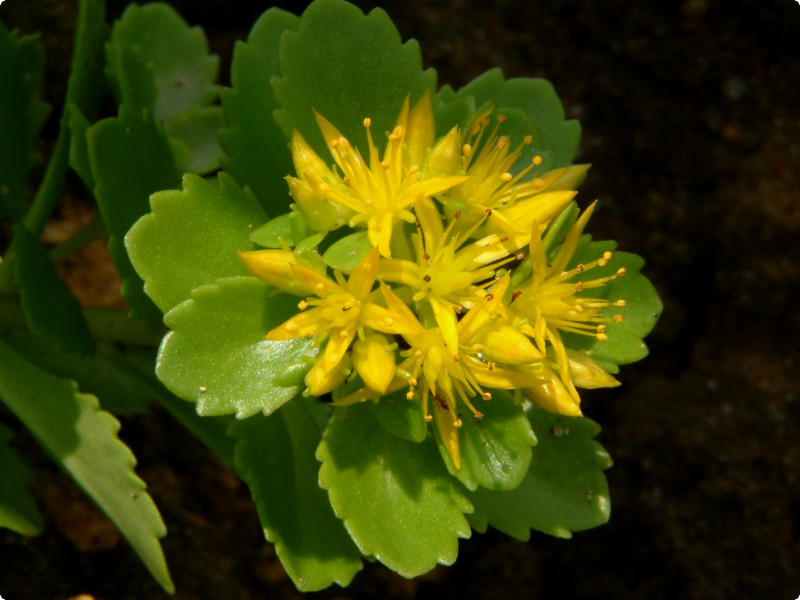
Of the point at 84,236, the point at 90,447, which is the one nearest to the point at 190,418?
the point at 90,447

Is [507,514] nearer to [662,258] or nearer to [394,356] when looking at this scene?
[394,356]

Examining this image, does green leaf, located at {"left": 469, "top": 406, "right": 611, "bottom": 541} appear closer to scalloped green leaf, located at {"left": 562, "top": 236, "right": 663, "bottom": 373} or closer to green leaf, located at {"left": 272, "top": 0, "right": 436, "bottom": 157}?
scalloped green leaf, located at {"left": 562, "top": 236, "right": 663, "bottom": 373}

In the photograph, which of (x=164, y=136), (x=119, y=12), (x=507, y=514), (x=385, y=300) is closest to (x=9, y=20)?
(x=119, y=12)

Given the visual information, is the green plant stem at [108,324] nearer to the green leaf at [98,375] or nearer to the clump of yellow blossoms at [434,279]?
the green leaf at [98,375]

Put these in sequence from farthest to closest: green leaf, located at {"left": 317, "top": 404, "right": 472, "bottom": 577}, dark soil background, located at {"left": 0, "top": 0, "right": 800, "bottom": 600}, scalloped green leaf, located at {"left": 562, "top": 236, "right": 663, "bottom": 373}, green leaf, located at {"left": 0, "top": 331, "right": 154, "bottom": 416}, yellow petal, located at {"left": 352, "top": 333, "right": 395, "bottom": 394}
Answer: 1. dark soil background, located at {"left": 0, "top": 0, "right": 800, "bottom": 600}
2. green leaf, located at {"left": 0, "top": 331, "right": 154, "bottom": 416}
3. scalloped green leaf, located at {"left": 562, "top": 236, "right": 663, "bottom": 373}
4. green leaf, located at {"left": 317, "top": 404, "right": 472, "bottom": 577}
5. yellow petal, located at {"left": 352, "top": 333, "right": 395, "bottom": 394}

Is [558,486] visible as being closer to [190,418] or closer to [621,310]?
[621,310]

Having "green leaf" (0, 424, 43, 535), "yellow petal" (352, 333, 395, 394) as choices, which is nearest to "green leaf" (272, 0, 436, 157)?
"yellow petal" (352, 333, 395, 394)
